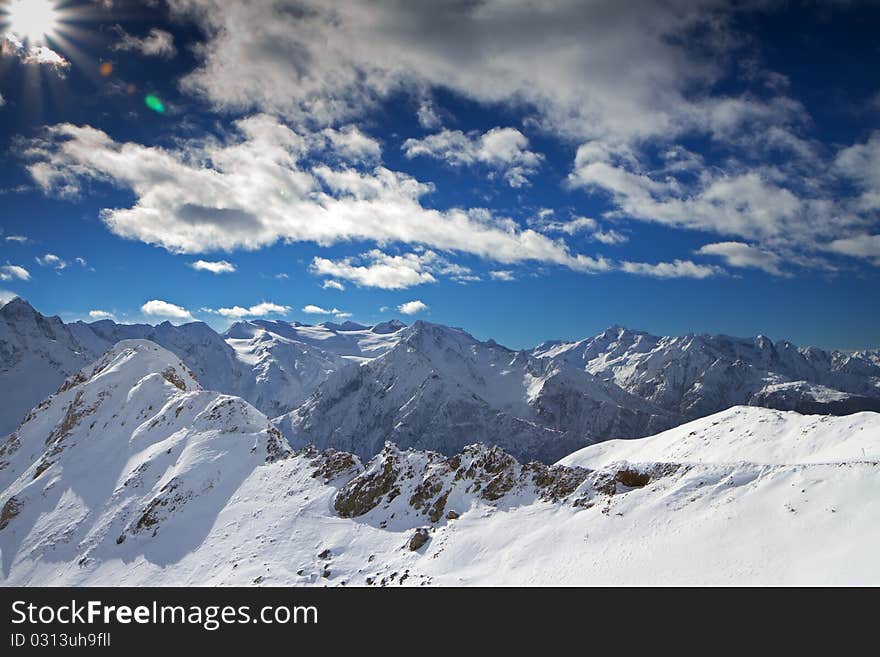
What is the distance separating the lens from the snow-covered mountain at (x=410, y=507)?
1067 inches

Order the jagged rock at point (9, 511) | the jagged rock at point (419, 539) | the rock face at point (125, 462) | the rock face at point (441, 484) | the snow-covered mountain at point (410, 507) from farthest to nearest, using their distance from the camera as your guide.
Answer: the jagged rock at point (9, 511)
the rock face at point (125, 462)
the rock face at point (441, 484)
the jagged rock at point (419, 539)
the snow-covered mountain at point (410, 507)

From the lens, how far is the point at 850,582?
19.8 meters

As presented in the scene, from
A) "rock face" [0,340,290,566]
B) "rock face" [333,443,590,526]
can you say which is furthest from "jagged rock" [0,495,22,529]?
"rock face" [333,443,590,526]

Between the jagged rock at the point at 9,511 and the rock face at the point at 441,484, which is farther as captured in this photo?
the jagged rock at the point at 9,511

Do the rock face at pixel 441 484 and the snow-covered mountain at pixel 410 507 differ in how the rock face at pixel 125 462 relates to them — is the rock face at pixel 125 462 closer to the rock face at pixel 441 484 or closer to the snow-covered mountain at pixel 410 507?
the snow-covered mountain at pixel 410 507

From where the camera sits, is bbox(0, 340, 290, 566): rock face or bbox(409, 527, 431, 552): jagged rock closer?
bbox(409, 527, 431, 552): jagged rock

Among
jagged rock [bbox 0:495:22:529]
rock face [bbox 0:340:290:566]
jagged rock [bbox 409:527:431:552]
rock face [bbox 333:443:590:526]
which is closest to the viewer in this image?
jagged rock [bbox 409:527:431:552]

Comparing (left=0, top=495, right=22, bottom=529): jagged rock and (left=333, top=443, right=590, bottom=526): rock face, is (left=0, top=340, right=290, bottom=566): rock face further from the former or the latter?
(left=333, top=443, right=590, bottom=526): rock face

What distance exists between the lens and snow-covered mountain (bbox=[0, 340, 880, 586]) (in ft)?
88.9

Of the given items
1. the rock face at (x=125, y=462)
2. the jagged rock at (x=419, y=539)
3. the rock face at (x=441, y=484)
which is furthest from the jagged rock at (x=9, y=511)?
the jagged rock at (x=419, y=539)

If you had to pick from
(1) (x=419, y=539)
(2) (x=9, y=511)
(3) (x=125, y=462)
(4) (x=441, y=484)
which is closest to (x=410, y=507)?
(4) (x=441, y=484)

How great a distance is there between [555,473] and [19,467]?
8120 centimetres
